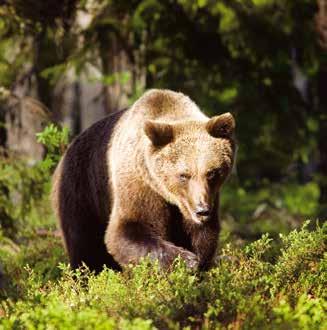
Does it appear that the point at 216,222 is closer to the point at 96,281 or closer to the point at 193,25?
the point at 96,281

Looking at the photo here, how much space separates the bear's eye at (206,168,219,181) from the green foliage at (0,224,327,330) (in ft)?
1.87

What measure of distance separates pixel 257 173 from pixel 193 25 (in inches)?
509

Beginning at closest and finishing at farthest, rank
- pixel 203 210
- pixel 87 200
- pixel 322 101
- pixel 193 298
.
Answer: pixel 193 298
pixel 203 210
pixel 87 200
pixel 322 101

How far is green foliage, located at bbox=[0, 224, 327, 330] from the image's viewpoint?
16.4 ft

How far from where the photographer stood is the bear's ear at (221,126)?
7016mm

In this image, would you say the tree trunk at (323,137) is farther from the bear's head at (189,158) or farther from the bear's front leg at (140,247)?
the bear's front leg at (140,247)

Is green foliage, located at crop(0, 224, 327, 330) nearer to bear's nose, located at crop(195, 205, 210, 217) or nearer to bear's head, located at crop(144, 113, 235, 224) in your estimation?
bear's nose, located at crop(195, 205, 210, 217)

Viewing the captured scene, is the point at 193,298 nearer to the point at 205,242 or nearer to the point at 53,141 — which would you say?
the point at 205,242

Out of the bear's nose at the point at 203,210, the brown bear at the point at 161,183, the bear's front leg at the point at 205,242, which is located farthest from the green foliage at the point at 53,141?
the bear's nose at the point at 203,210

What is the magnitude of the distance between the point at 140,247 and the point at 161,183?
1.71 feet

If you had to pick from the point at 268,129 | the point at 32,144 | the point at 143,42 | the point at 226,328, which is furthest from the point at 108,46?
the point at 226,328

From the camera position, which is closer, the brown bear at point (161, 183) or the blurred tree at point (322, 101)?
the brown bear at point (161, 183)

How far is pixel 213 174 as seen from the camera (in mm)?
6992

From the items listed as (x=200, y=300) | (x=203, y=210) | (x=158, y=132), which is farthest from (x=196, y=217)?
(x=200, y=300)
